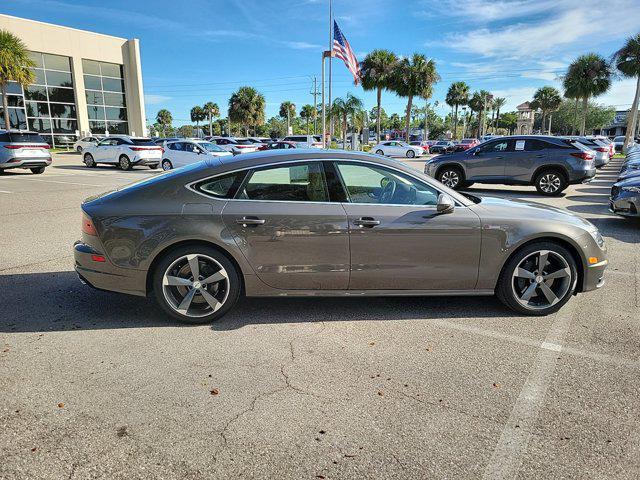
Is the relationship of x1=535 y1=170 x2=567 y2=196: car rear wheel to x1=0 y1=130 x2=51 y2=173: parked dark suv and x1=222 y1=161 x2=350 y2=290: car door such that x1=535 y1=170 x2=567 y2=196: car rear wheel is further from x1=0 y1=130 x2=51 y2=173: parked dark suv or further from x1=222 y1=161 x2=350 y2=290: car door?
x1=0 y1=130 x2=51 y2=173: parked dark suv

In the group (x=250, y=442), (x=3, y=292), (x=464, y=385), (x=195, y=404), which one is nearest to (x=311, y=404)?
(x=250, y=442)

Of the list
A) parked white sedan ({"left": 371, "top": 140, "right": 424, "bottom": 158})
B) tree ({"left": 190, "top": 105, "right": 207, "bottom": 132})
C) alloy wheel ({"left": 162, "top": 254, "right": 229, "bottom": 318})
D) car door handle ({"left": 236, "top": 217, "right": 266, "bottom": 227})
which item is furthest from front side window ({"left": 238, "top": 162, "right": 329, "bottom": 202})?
tree ({"left": 190, "top": 105, "right": 207, "bottom": 132})

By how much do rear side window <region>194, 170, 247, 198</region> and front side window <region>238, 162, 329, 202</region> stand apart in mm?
78

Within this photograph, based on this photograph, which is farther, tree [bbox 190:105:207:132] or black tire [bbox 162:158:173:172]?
tree [bbox 190:105:207:132]

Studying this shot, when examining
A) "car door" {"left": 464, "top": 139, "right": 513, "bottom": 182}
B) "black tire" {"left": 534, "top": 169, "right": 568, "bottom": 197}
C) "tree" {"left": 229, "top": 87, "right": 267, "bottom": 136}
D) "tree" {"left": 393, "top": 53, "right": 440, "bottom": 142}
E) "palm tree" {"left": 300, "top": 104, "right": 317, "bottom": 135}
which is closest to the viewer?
"black tire" {"left": 534, "top": 169, "right": 568, "bottom": 197}

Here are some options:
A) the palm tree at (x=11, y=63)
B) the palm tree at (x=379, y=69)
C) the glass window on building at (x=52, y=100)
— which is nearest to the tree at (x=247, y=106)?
the palm tree at (x=379, y=69)

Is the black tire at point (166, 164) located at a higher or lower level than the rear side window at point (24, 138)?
lower

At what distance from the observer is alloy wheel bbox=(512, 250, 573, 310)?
4.20 metres

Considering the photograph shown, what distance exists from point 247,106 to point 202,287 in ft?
220

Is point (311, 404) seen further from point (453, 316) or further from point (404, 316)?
point (453, 316)

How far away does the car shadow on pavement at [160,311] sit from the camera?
162 inches

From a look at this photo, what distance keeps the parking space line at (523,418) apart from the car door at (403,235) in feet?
2.94

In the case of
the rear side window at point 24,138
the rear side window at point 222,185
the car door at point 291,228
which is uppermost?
the rear side window at point 24,138

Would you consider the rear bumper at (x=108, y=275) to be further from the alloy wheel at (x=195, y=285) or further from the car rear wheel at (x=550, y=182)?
the car rear wheel at (x=550, y=182)
